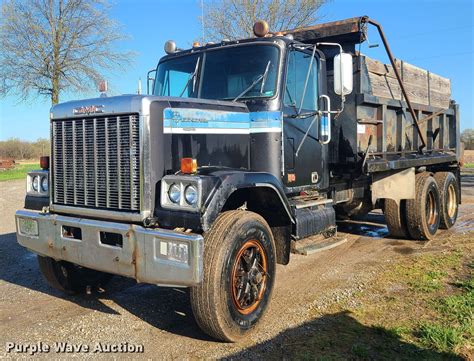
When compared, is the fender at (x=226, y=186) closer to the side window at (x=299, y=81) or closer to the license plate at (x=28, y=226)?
the side window at (x=299, y=81)

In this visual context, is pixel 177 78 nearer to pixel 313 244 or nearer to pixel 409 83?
pixel 313 244

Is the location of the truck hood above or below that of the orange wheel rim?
above

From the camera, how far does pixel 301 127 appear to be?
5367 mm

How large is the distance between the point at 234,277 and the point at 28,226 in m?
2.12

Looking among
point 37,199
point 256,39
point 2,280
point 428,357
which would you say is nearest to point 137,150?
point 37,199

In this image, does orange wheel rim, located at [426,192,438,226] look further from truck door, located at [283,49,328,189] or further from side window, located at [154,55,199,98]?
side window, located at [154,55,199,98]

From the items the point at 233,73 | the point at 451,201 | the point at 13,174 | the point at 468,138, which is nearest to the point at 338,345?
the point at 233,73

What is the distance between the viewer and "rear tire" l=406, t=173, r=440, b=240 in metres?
7.45

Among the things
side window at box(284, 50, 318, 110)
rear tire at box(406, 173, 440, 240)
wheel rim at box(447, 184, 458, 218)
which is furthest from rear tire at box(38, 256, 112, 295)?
wheel rim at box(447, 184, 458, 218)

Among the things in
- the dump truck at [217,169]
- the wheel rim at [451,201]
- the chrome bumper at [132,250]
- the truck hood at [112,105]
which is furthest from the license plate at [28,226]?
the wheel rim at [451,201]

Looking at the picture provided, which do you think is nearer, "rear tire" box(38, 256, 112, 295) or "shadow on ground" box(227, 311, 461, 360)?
"shadow on ground" box(227, 311, 461, 360)

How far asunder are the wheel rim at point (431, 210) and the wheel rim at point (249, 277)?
16.1ft

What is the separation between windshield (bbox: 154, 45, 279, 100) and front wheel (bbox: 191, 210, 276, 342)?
1542mm

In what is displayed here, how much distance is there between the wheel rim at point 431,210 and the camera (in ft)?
26.3
